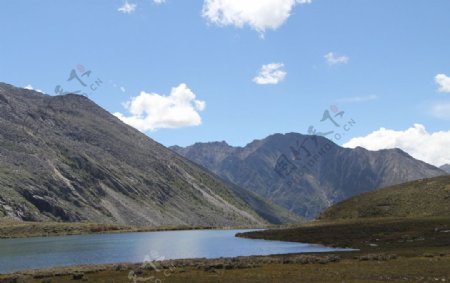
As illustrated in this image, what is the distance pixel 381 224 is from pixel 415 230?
63.2 ft

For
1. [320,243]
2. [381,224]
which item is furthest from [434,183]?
[320,243]

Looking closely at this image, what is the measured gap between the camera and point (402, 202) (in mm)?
166375

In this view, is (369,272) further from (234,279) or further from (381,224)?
(381,224)

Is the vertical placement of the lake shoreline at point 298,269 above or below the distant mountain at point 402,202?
below

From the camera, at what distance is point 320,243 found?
108000 mm

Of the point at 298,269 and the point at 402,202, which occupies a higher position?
the point at 402,202

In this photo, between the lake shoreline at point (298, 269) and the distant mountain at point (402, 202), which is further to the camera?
the distant mountain at point (402, 202)

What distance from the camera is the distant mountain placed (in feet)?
504

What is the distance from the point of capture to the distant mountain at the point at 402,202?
15368 centimetres

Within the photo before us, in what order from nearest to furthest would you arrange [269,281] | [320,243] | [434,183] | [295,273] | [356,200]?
[269,281] < [295,273] < [320,243] < [434,183] < [356,200]

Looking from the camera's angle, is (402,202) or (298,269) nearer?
(298,269)

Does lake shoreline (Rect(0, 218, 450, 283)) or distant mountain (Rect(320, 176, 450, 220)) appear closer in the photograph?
lake shoreline (Rect(0, 218, 450, 283))

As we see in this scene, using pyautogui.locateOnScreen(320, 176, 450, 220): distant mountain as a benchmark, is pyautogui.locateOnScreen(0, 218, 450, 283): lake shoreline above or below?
below

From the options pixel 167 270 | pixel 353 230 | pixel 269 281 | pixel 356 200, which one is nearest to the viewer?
pixel 269 281
